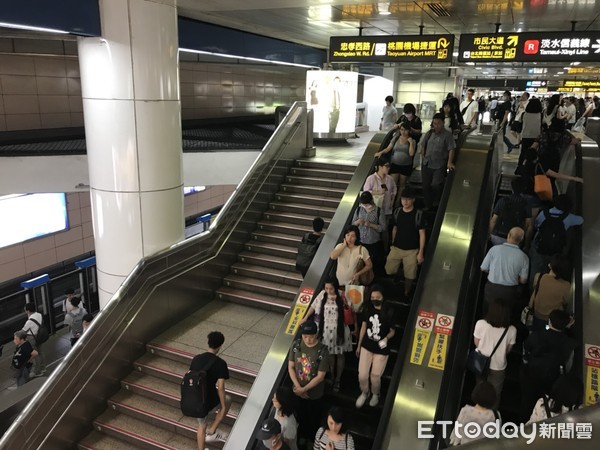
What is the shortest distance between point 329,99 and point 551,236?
9.53 meters

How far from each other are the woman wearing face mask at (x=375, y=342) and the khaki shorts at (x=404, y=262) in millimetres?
1214

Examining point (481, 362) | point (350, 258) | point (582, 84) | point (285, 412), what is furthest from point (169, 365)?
point (582, 84)

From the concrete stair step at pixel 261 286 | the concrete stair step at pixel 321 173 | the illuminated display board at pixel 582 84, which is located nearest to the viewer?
the concrete stair step at pixel 261 286

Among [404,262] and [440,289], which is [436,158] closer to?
[404,262]

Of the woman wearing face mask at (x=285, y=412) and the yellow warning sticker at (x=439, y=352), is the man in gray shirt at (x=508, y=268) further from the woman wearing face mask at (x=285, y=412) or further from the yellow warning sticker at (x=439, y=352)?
the woman wearing face mask at (x=285, y=412)

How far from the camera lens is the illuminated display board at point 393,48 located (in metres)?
10.1

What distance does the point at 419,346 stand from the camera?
5.21m

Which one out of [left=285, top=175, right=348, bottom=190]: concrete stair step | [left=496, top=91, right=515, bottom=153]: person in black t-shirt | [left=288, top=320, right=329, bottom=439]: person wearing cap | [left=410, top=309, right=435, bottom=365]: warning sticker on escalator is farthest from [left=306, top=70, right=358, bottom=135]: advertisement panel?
[left=288, top=320, right=329, bottom=439]: person wearing cap

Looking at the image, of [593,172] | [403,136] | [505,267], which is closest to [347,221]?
[403,136]

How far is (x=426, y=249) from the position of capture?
6301mm

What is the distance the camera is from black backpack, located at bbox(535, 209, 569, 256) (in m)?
5.77

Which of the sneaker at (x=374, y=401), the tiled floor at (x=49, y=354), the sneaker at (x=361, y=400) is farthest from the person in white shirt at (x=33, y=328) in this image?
the sneaker at (x=374, y=401)

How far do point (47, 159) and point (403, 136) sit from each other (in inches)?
275

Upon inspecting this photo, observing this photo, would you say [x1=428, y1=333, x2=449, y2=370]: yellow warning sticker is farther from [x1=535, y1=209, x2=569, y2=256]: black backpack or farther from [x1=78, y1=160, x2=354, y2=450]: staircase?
[x1=78, y1=160, x2=354, y2=450]: staircase
